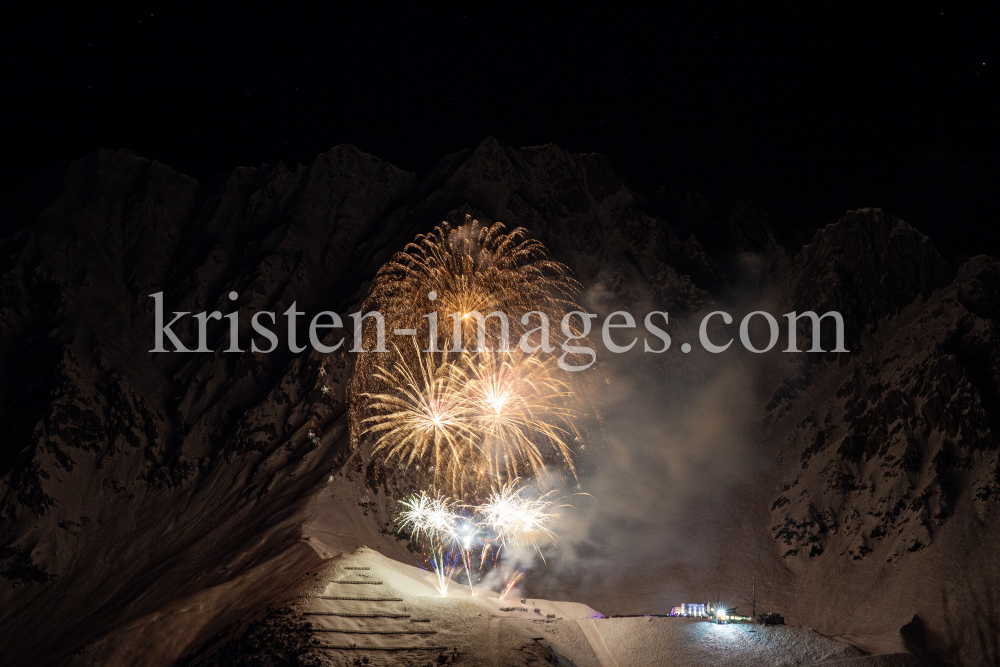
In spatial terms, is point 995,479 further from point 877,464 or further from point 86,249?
point 86,249

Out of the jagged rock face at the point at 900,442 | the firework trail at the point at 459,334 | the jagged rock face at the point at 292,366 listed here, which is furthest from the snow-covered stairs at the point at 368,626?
the jagged rock face at the point at 900,442

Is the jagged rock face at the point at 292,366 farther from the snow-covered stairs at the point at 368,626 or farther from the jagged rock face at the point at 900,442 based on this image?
the snow-covered stairs at the point at 368,626

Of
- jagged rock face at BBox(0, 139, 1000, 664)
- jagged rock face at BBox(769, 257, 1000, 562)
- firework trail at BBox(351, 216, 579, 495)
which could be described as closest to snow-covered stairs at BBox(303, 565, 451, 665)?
jagged rock face at BBox(0, 139, 1000, 664)

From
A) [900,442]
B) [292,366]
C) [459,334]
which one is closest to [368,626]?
[459,334]

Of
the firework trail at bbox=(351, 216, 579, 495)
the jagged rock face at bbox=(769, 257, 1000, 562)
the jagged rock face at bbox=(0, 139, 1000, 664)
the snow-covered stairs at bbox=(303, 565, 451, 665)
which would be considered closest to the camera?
the snow-covered stairs at bbox=(303, 565, 451, 665)

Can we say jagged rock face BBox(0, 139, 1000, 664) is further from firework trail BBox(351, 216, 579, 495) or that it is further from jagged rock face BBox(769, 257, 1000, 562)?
firework trail BBox(351, 216, 579, 495)

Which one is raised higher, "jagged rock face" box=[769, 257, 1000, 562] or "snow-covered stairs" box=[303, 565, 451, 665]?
"jagged rock face" box=[769, 257, 1000, 562]

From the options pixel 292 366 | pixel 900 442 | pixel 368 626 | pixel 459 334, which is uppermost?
pixel 292 366

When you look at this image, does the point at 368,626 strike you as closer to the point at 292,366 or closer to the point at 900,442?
the point at 900,442
